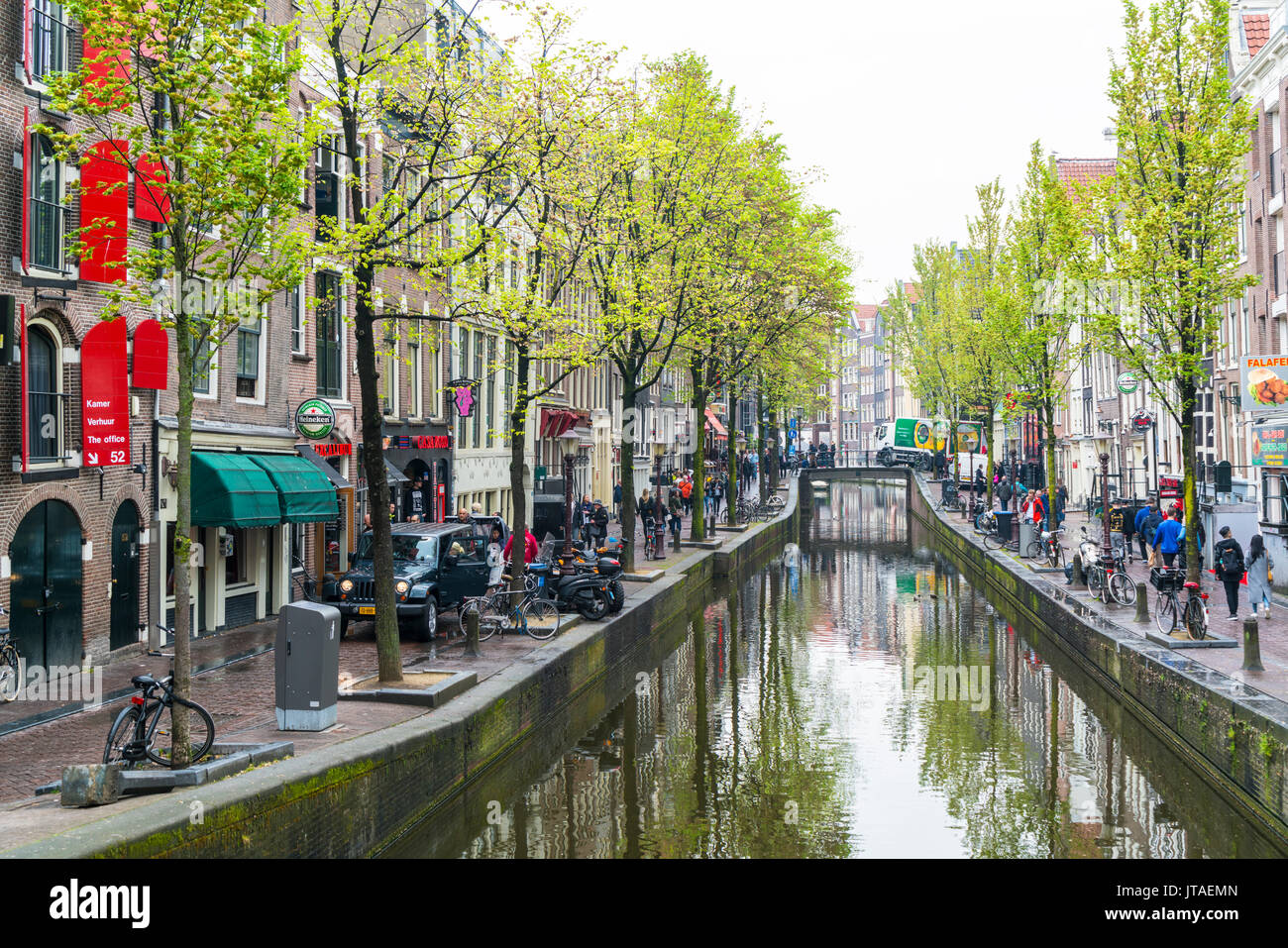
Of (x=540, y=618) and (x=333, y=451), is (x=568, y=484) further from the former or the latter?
(x=540, y=618)

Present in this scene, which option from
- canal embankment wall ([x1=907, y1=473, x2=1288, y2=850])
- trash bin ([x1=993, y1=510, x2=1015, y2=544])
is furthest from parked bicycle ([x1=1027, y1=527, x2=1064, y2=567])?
canal embankment wall ([x1=907, y1=473, x2=1288, y2=850])

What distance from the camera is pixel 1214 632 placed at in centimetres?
2058

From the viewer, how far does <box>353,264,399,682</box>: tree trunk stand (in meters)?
15.6

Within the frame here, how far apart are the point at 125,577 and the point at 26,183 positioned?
616 cm

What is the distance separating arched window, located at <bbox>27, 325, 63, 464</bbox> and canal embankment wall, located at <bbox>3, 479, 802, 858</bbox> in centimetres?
692

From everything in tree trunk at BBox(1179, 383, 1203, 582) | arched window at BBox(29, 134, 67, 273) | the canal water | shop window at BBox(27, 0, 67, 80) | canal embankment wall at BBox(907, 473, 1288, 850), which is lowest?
the canal water

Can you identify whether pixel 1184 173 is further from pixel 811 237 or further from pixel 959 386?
pixel 959 386

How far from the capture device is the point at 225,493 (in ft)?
68.7

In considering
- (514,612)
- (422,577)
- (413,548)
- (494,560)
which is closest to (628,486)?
(494,560)

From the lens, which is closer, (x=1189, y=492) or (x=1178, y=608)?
(x=1178, y=608)

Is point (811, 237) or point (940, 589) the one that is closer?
point (940, 589)

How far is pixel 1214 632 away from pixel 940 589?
60.2 ft

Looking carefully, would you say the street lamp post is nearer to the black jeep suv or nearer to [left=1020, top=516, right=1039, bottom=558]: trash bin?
the black jeep suv
